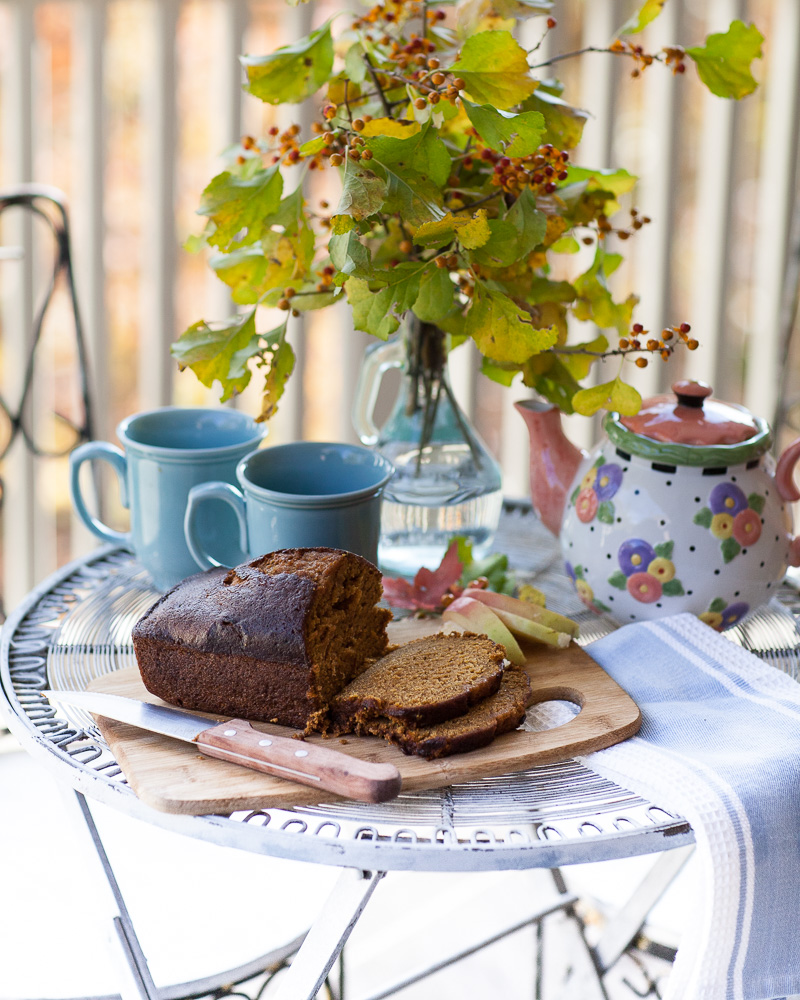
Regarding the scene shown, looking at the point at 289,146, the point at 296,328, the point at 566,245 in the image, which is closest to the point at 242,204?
the point at 289,146

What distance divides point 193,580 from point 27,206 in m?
0.89

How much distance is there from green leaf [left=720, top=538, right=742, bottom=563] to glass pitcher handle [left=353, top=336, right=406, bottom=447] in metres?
0.39

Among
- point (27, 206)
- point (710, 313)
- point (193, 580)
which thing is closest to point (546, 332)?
point (193, 580)

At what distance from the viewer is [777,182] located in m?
2.58

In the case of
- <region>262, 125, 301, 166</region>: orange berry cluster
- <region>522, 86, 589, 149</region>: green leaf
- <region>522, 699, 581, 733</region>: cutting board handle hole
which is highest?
<region>522, 86, 589, 149</region>: green leaf

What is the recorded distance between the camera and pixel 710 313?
102 inches

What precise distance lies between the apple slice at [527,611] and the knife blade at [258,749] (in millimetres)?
262

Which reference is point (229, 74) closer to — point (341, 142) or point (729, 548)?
point (341, 142)

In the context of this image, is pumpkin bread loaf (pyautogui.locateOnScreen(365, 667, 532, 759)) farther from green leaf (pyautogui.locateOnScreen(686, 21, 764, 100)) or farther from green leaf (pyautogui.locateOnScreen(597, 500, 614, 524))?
green leaf (pyautogui.locateOnScreen(686, 21, 764, 100))

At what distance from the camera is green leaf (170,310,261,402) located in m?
1.02

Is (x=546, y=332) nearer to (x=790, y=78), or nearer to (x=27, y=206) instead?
(x=27, y=206)

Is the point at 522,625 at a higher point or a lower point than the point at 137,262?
lower

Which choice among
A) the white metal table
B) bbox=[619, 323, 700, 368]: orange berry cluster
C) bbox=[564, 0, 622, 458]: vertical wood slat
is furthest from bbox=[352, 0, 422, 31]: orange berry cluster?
bbox=[564, 0, 622, 458]: vertical wood slat

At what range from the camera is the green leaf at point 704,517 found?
3.33ft
